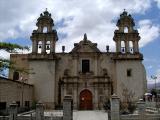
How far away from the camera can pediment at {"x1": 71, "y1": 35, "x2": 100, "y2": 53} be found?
1464 inches

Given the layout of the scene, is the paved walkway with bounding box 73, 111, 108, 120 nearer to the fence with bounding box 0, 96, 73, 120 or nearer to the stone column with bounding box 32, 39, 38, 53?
the fence with bounding box 0, 96, 73, 120

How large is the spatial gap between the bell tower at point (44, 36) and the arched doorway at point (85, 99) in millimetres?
6438

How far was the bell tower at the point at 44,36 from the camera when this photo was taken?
121ft

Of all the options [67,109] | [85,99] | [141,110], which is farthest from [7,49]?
[85,99]

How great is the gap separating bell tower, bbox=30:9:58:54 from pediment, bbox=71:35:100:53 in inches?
114

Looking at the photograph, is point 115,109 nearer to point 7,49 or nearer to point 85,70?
point 7,49

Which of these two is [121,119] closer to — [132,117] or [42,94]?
[132,117]

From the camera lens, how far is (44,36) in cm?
3716

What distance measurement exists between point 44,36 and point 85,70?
6.75 metres

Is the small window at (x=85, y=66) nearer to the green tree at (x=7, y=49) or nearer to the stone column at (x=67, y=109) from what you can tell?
the stone column at (x=67, y=109)

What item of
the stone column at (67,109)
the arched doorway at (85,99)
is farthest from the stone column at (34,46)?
the stone column at (67,109)

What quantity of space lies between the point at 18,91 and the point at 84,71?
9.79m

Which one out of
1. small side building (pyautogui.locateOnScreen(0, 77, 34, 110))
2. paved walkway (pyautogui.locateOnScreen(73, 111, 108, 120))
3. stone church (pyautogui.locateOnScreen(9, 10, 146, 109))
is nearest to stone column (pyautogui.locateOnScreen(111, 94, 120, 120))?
paved walkway (pyautogui.locateOnScreen(73, 111, 108, 120))

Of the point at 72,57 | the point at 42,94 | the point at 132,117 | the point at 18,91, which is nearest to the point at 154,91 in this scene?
the point at 72,57
